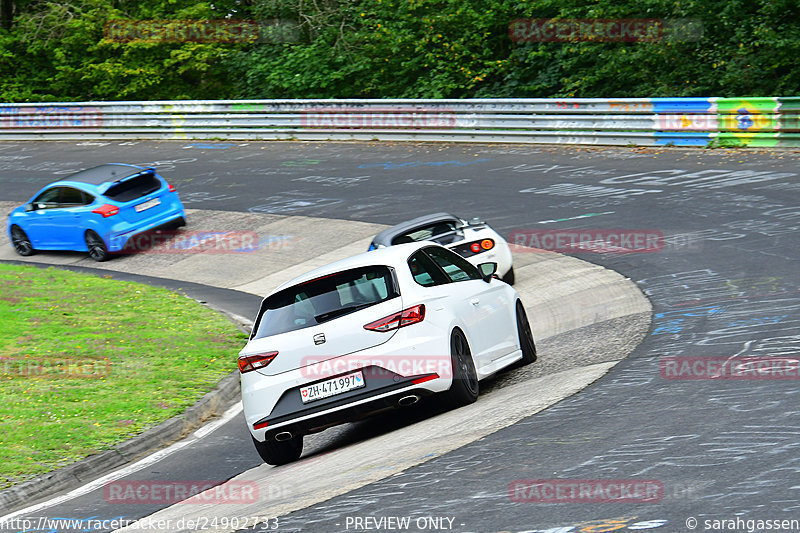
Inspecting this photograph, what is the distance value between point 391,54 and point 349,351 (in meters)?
26.8

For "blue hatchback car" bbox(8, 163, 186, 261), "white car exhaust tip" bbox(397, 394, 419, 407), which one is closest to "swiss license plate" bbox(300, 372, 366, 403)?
"white car exhaust tip" bbox(397, 394, 419, 407)

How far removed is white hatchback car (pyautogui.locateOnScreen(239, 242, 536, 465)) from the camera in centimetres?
807

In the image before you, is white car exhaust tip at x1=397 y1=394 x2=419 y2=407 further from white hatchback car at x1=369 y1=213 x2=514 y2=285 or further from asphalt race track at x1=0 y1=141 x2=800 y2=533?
white hatchback car at x1=369 y1=213 x2=514 y2=285

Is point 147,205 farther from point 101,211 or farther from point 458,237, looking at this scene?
point 458,237

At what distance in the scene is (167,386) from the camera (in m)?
11.3

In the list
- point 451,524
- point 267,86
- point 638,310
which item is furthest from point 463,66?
point 451,524

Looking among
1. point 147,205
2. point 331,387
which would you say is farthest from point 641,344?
point 147,205

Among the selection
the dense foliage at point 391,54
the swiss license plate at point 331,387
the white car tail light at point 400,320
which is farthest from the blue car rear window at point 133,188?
the white car tail light at point 400,320

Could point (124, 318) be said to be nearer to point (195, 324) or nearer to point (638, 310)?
point (195, 324)

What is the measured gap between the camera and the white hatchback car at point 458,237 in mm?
14148

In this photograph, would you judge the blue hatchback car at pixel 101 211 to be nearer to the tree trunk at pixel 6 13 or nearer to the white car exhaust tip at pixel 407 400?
the white car exhaust tip at pixel 407 400

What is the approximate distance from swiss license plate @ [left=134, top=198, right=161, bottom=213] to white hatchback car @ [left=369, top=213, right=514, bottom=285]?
848 centimetres

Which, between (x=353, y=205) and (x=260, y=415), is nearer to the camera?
(x=260, y=415)

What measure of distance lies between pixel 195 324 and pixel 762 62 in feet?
56.2
